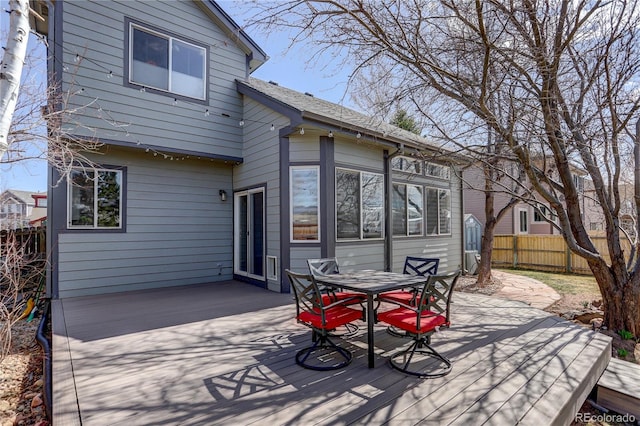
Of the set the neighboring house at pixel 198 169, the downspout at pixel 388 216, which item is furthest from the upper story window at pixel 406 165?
the downspout at pixel 388 216

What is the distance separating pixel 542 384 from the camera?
275 cm

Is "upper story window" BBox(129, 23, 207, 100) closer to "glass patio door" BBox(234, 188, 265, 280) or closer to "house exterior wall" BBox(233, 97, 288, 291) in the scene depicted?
"house exterior wall" BBox(233, 97, 288, 291)

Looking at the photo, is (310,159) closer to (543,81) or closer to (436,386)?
(543,81)

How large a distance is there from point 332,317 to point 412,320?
0.77 metres

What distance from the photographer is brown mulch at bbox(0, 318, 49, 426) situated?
2.79 meters

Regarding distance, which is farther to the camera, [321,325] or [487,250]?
[487,250]

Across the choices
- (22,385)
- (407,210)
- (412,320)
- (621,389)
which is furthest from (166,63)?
(621,389)

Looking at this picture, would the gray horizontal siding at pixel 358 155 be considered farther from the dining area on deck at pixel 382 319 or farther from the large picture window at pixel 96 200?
the large picture window at pixel 96 200

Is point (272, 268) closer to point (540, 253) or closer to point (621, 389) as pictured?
point (621, 389)

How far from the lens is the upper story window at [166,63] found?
6.48 meters

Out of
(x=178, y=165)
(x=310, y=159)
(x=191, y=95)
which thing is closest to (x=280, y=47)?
(x=310, y=159)

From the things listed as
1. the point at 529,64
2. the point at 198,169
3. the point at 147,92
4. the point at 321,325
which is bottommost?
the point at 321,325

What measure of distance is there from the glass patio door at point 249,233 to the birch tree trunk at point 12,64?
4463 mm

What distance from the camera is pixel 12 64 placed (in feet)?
8.54
